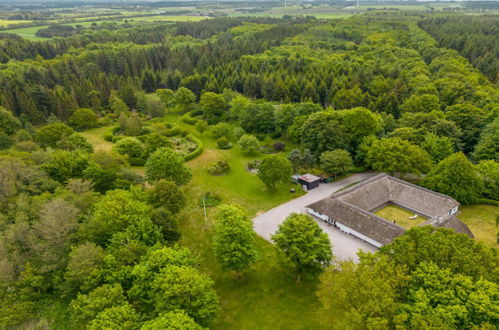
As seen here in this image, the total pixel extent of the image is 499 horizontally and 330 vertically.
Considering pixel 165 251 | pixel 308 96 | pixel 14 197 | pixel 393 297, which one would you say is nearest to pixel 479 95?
pixel 308 96

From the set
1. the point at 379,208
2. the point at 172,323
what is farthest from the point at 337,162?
the point at 172,323

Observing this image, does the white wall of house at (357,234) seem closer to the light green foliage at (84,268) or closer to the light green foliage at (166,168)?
the light green foliage at (166,168)

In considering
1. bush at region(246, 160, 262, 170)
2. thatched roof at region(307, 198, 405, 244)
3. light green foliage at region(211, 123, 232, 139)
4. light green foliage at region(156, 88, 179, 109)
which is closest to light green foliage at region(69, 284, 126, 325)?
thatched roof at region(307, 198, 405, 244)

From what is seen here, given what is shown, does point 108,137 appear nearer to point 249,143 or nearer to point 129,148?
point 129,148

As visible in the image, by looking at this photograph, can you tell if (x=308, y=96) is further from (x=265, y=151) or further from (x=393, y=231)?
(x=393, y=231)

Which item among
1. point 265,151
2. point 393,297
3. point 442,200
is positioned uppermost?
point 393,297

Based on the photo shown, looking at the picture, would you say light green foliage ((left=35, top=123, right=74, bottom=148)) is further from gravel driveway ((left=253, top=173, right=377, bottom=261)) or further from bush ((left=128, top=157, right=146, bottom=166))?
gravel driveway ((left=253, top=173, right=377, bottom=261))
